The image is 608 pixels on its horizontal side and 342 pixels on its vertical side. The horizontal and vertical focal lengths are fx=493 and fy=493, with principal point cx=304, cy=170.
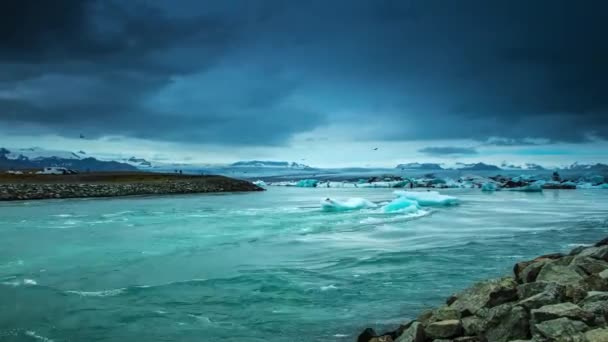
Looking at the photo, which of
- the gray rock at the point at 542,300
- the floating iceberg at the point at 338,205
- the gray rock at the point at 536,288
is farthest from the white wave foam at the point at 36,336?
the floating iceberg at the point at 338,205

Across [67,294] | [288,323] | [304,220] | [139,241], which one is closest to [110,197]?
[304,220]

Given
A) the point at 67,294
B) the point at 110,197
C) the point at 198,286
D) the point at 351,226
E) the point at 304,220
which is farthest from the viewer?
the point at 110,197

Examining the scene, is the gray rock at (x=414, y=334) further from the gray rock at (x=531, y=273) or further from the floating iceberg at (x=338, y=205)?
the floating iceberg at (x=338, y=205)

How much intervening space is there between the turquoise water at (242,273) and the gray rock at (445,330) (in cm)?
153

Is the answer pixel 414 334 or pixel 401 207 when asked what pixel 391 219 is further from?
pixel 414 334

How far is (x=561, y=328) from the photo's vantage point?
4688mm

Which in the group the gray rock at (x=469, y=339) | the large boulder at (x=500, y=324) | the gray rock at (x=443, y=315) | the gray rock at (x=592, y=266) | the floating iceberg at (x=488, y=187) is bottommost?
the gray rock at (x=469, y=339)

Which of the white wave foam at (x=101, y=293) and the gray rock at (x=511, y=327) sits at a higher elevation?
the gray rock at (x=511, y=327)

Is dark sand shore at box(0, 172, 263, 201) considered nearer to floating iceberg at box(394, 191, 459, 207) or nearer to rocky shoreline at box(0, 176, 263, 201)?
rocky shoreline at box(0, 176, 263, 201)

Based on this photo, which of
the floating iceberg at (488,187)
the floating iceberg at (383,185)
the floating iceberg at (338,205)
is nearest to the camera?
the floating iceberg at (338,205)

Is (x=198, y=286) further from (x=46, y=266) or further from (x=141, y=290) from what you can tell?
(x=46, y=266)

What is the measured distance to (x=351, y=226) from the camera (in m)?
22.0

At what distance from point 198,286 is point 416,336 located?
582cm

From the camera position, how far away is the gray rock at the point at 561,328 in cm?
460
